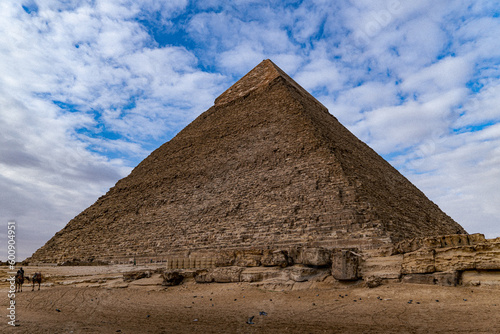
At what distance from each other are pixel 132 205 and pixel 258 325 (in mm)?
18844

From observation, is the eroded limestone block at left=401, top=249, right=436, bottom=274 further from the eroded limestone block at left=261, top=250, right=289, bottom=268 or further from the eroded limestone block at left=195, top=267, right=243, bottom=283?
the eroded limestone block at left=195, top=267, right=243, bottom=283

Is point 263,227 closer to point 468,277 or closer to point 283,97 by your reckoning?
point 468,277

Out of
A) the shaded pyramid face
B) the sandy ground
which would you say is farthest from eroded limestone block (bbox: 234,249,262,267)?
the shaded pyramid face

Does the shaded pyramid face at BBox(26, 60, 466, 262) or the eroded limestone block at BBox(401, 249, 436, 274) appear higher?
the shaded pyramid face at BBox(26, 60, 466, 262)

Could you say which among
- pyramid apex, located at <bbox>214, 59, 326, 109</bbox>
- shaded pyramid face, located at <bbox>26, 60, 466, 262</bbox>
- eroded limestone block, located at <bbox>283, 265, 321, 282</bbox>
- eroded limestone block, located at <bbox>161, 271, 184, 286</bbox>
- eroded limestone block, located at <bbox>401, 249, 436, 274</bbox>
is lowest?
eroded limestone block, located at <bbox>161, 271, 184, 286</bbox>

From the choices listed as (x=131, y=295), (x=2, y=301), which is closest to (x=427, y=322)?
(x=131, y=295)

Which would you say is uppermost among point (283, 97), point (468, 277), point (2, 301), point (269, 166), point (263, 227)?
point (283, 97)

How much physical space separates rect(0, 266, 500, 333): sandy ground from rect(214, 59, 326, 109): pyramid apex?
65.0ft

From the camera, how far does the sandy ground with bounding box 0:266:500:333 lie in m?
3.11

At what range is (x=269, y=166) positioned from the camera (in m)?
15.6

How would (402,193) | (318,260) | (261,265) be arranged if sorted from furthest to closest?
(402,193)
(261,265)
(318,260)

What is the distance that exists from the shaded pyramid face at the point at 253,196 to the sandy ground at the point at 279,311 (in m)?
5.66

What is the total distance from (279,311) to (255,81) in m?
22.4

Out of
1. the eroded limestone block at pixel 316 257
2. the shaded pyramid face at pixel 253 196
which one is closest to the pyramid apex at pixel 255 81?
the shaded pyramid face at pixel 253 196
